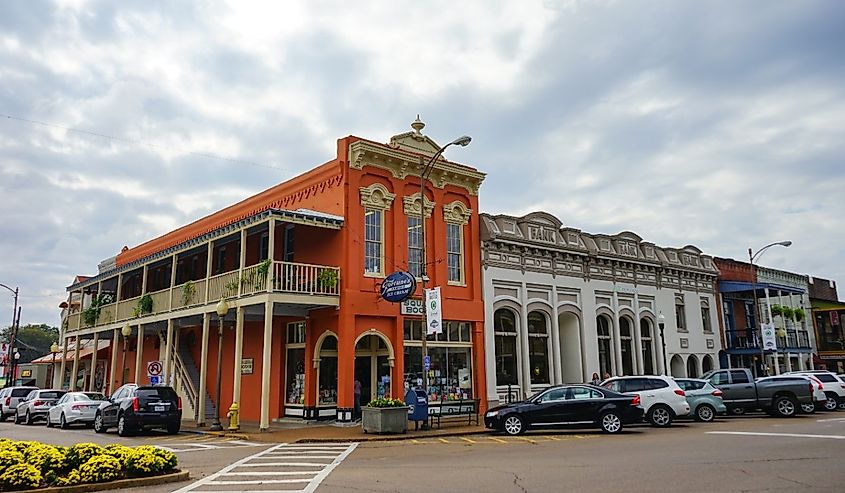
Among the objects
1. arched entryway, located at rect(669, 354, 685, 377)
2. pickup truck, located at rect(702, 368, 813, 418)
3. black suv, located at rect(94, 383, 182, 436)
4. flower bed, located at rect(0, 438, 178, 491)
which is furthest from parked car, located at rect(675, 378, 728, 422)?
flower bed, located at rect(0, 438, 178, 491)

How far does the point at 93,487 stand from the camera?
31.3 ft

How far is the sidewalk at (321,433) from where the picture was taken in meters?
17.8

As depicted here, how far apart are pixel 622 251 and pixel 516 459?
21444 millimetres

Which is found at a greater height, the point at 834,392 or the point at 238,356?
the point at 238,356

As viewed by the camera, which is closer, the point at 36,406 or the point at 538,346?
the point at 36,406

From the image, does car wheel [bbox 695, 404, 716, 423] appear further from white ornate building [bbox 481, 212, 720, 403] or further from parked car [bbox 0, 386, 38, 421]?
parked car [bbox 0, 386, 38, 421]

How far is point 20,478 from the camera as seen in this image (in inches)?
360

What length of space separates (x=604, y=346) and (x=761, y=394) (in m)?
8.43

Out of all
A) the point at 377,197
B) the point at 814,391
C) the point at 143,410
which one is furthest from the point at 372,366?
the point at 814,391

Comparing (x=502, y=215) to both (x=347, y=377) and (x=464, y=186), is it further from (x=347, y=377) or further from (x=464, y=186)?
(x=347, y=377)

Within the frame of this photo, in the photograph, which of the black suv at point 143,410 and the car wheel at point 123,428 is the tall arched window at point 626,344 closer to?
the black suv at point 143,410

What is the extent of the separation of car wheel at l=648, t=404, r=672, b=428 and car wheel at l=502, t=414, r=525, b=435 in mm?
4558

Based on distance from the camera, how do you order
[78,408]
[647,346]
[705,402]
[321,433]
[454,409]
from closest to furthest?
[321,433]
[705,402]
[78,408]
[454,409]
[647,346]

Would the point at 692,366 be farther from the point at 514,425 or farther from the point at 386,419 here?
the point at 386,419
